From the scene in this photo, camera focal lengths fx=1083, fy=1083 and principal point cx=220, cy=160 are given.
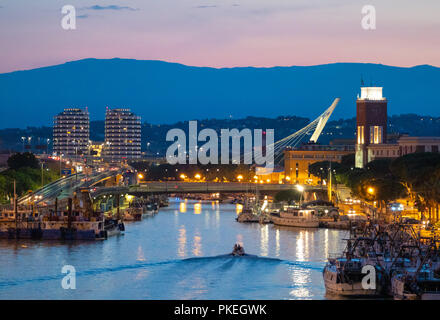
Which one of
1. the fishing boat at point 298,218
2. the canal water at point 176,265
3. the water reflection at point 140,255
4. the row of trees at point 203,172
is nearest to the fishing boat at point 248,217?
the fishing boat at point 298,218

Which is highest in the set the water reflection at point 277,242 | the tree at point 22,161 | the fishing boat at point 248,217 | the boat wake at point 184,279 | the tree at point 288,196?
the tree at point 22,161

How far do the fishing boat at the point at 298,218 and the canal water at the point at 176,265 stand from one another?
263cm

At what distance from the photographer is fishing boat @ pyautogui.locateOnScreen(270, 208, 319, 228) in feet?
207

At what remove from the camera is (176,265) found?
41531 mm

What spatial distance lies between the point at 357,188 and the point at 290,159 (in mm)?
46808

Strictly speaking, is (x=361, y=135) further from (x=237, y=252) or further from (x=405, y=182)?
(x=237, y=252)

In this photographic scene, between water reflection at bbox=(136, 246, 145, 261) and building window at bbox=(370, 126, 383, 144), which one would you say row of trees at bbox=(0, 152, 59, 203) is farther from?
building window at bbox=(370, 126, 383, 144)

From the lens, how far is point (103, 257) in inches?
1783

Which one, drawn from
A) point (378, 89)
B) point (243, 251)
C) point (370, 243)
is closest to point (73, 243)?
point (243, 251)

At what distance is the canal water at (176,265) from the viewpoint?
35.1 meters

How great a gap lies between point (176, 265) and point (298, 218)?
924 inches

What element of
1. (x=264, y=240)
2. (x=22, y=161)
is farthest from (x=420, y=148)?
(x=264, y=240)

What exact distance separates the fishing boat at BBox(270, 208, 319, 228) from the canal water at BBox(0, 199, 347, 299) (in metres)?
2.63

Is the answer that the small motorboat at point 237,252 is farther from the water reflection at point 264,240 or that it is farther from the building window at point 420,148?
the building window at point 420,148
